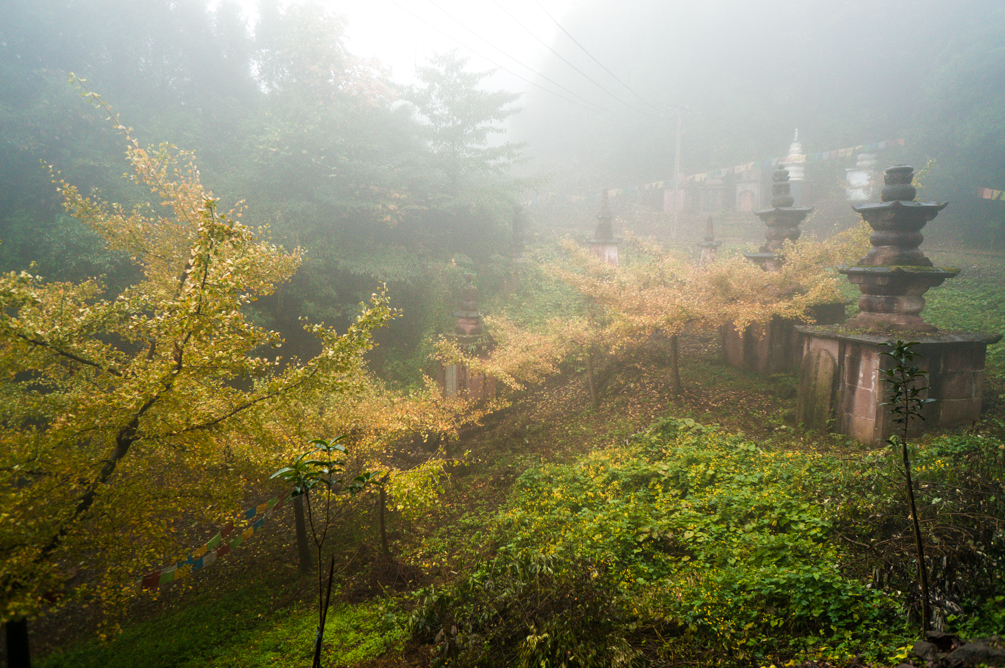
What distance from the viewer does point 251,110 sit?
16.9 m

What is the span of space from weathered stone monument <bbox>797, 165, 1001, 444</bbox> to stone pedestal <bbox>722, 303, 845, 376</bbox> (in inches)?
76.0

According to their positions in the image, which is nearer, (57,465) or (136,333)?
(57,465)

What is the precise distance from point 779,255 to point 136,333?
11937 millimetres

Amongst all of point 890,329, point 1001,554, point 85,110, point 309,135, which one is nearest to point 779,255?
point 890,329

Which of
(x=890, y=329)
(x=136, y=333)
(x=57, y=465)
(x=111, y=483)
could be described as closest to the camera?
(x=57, y=465)

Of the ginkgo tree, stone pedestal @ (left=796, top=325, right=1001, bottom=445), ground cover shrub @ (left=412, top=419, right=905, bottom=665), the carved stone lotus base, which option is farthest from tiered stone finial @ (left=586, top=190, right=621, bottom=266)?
the ginkgo tree

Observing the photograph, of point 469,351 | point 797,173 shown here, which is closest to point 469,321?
point 469,351

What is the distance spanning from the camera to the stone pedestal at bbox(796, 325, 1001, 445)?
659cm

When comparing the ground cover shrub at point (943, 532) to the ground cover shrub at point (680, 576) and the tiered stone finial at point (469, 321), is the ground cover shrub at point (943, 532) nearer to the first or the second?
the ground cover shrub at point (680, 576)

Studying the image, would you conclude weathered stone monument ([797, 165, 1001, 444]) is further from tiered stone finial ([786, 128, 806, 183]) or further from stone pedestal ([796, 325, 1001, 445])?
tiered stone finial ([786, 128, 806, 183])

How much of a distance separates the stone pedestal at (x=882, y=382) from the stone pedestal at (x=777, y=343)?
230 cm

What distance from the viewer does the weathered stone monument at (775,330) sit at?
9.70 meters

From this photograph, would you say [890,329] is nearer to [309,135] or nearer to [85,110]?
[309,135]

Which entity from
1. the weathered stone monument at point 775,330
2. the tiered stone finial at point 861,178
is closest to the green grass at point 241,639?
the weathered stone monument at point 775,330
